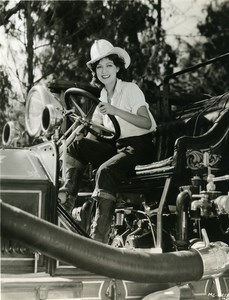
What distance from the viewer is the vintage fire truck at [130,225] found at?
1.70 m

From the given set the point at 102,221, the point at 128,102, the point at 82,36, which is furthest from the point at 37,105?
the point at 82,36

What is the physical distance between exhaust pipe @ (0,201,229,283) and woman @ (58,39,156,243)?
0.58 m

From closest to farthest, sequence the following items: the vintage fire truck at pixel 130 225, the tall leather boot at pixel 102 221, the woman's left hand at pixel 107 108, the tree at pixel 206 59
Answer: the vintage fire truck at pixel 130 225 → the tall leather boot at pixel 102 221 → the woman's left hand at pixel 107 108 → the tree at pixel 206 59

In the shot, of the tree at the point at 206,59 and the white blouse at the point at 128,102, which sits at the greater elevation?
the tree at the point at 206,59

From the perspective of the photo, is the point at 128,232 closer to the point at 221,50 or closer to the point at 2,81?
the point at 2,81

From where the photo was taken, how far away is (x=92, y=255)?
1.68m

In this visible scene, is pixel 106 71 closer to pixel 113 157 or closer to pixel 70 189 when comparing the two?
pixel 113 157

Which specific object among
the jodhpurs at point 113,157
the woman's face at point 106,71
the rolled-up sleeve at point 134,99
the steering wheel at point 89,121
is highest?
the woman's face at point 106,71

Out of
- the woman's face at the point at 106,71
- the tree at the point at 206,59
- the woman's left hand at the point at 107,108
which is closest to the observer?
the woman's left hand at the point at 107,108

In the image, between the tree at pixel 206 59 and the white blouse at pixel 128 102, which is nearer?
the white blouse at pixel 128 102

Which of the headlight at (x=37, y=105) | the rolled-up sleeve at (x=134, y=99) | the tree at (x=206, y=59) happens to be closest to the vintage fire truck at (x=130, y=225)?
the rolled-up sleeve at (x=134, y=99)

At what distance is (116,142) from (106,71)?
0.40 metres

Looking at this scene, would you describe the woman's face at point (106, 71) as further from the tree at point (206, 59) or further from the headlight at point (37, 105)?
the tree at point (206, 59)

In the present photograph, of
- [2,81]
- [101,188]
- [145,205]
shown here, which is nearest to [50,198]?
[101,188]
